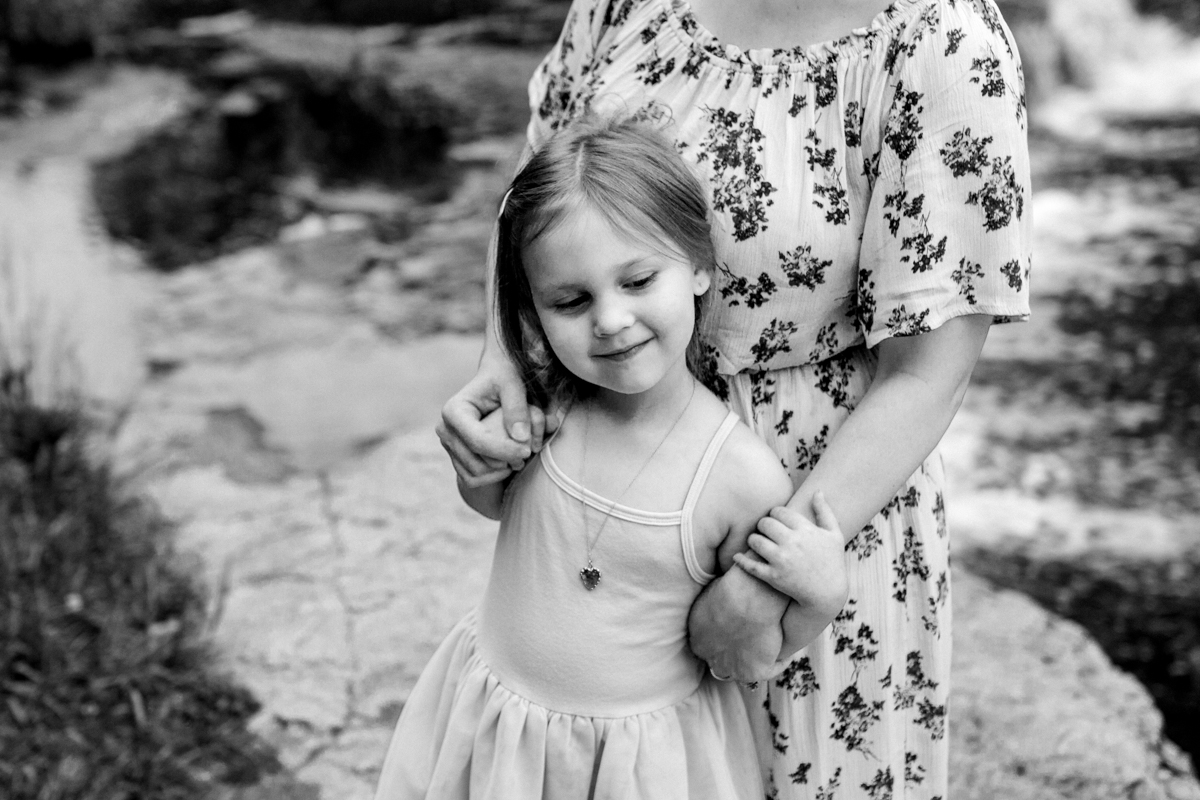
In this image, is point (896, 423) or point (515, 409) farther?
point (515, 409)

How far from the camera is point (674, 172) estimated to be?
1.32 meters

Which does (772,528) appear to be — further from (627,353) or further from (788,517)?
(627,353)

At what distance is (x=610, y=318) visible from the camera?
1269mm

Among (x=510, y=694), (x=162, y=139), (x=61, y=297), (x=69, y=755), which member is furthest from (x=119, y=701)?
(x=162, y=139)

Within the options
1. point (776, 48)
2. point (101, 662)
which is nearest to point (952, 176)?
point (776, 48)

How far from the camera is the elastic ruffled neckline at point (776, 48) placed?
1294mm

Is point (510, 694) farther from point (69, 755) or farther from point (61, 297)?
point (61, 297)

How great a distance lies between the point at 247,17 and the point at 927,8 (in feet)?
29.4

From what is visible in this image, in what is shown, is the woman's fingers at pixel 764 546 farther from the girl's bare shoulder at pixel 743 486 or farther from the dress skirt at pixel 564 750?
the dress skirt at pixel 564 750

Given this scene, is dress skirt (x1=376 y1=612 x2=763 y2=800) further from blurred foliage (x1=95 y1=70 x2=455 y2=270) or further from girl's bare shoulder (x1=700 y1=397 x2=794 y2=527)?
blurred foliage (x1=95 y1=70 x2=455 y2=270)

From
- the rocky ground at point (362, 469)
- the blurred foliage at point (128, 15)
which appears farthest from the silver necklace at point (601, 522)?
the blurred foliage at point (128, 15)

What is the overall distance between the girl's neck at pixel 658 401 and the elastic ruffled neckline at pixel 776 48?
34cm

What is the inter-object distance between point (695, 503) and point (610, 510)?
0.31 feet

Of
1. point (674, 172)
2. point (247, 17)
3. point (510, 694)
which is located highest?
point (674, 172)
